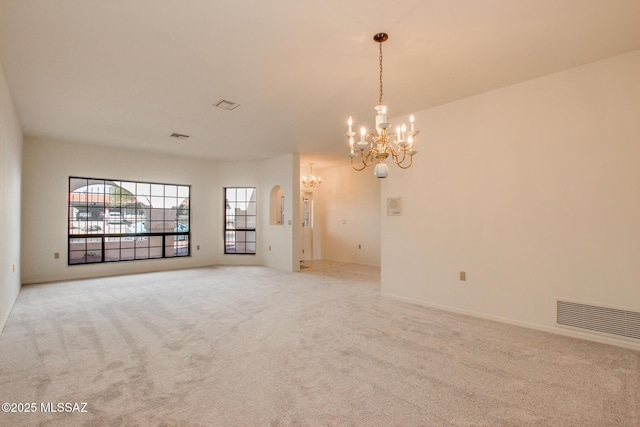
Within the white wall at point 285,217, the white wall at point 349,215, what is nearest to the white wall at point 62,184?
the white wall at point 285,217

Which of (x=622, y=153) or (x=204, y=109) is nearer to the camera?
(x=622, y=153)

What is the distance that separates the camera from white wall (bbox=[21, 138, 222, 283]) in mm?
5805

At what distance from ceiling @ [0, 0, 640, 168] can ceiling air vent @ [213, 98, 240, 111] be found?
0.13 m

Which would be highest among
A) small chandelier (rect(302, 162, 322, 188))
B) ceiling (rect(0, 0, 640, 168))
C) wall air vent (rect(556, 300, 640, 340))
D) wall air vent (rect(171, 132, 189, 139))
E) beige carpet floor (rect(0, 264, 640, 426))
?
wall air vent (rect(171, 132, 189, 139))

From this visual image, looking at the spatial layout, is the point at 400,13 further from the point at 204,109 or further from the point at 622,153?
the point at 204,109

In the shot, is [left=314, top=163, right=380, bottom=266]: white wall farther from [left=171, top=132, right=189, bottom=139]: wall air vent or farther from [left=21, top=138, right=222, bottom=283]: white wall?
[left=171, top=132, right=189, bottom=139]: wall air vent

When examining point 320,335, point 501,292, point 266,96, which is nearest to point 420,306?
point 501,292

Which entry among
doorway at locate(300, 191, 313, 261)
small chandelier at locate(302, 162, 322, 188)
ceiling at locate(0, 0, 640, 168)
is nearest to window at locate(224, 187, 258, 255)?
small chandelier at locate(302, 162, 322, 188)

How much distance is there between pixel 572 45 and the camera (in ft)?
9.12

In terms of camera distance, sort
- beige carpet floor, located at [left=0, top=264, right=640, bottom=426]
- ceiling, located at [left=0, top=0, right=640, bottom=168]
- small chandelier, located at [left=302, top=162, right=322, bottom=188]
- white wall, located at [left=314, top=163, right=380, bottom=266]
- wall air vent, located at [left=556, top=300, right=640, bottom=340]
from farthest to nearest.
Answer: small chandelier, located at [left=302, top=162, right=322, bottom=188] < white wall, located at [left=314, top=163, right=380, bottom=266] < wall air vent, located at [left=556, top=300, right=640, bottom=340] < ceiling, located at [left=0, top=0, right=640, bottom=168] < beige carpet floor, located at [left=0, top=264, right=640, bottom=426]

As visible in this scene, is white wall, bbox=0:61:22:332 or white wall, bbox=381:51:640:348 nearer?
white wall, bbox=381:51:640:348

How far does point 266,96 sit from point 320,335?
2927mm

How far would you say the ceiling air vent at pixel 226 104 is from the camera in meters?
4.04

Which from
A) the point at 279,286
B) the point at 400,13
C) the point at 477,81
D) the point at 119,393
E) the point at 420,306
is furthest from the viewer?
the point at 279,286
